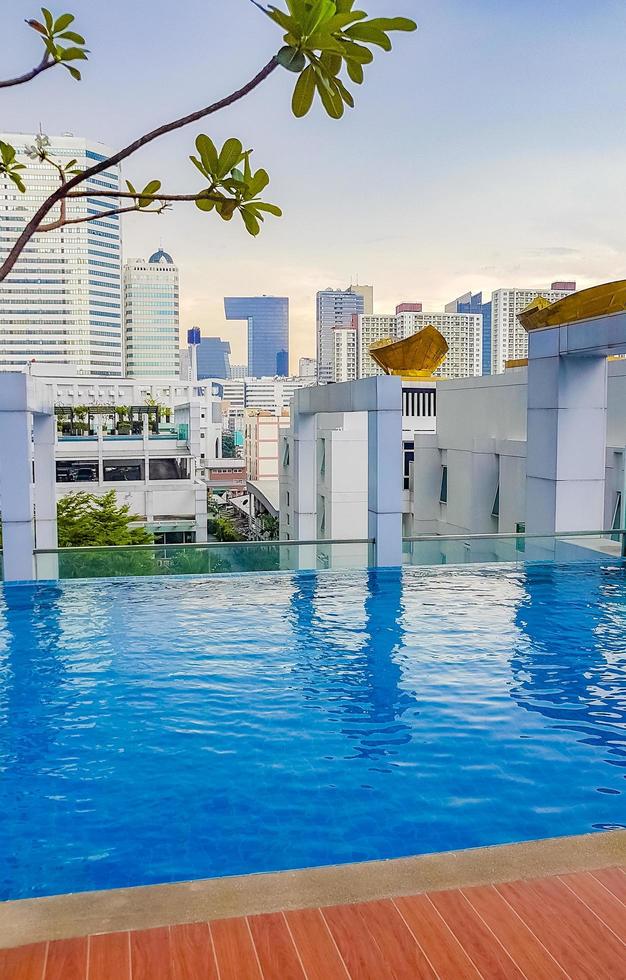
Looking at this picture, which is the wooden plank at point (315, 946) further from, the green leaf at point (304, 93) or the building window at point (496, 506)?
the building window at point (496, 506)

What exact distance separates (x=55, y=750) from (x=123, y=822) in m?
1.23

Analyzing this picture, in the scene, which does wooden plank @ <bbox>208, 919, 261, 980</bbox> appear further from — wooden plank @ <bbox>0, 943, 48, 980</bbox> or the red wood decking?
wooden plank @ <bbox>0, 943, 48, 980</bbox>

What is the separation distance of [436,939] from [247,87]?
2720 millimetres

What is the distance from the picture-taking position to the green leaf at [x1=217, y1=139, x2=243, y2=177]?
218 centimetres

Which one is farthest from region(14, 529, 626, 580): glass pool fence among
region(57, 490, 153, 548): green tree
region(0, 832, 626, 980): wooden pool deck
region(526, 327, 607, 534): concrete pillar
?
region(57, 490, 153, 548): green tree

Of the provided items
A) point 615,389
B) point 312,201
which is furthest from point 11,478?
point 312,201

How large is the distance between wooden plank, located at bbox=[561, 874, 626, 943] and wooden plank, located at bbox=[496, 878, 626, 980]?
0.03m

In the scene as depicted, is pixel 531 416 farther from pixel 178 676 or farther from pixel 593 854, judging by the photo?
pixel 593 854

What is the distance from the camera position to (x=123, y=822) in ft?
14.7

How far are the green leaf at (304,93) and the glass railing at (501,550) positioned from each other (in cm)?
973

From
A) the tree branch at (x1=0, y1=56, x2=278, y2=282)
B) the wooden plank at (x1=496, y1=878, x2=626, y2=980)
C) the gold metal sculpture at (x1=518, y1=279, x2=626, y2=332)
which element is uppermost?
the gold metal sculpture at (x1=518, y1=279, x2=626, y2=332)

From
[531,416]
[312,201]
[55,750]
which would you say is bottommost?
[55,750]

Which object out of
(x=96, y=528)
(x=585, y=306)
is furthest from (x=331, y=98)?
(x=96, y=528)

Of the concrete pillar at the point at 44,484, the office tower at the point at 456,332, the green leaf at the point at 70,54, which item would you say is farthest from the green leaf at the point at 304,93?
the office tower at the point at 456,332
